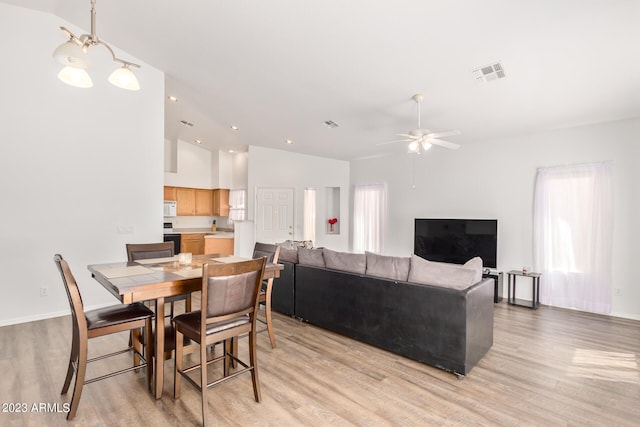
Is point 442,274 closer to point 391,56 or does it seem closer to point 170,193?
point 391,56

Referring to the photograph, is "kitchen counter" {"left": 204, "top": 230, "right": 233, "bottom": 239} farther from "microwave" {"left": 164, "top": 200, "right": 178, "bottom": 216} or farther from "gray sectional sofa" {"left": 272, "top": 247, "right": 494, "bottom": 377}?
"gray sectional sofa" {"left": 272, "top": 247, "right": 494, "bottom": 377}

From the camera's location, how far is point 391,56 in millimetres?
3598

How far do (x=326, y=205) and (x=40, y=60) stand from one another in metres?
6.01

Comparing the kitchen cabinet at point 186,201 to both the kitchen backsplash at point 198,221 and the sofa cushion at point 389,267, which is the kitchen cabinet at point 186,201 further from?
the sofa cushion at point 389,267

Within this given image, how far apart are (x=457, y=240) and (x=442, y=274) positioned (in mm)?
3286

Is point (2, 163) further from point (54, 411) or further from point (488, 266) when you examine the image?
point (488, 266)

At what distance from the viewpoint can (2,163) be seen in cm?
383

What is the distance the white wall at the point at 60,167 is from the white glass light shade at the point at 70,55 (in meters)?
2.73

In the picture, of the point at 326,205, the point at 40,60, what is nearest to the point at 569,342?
the point at 326,205

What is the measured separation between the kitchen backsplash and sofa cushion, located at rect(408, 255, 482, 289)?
6698 millimetres

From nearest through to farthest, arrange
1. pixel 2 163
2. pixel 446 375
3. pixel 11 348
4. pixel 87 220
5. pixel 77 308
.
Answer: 1. pixel 77 308
2. pixel 446 375
3. pixel 11 348
4. pixel 2 163
5. pixel 87 220

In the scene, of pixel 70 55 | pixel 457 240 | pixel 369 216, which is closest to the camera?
pixel 70 55

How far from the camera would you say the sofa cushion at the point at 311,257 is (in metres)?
3.88

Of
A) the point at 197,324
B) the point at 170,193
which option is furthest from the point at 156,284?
the point at 170,193
